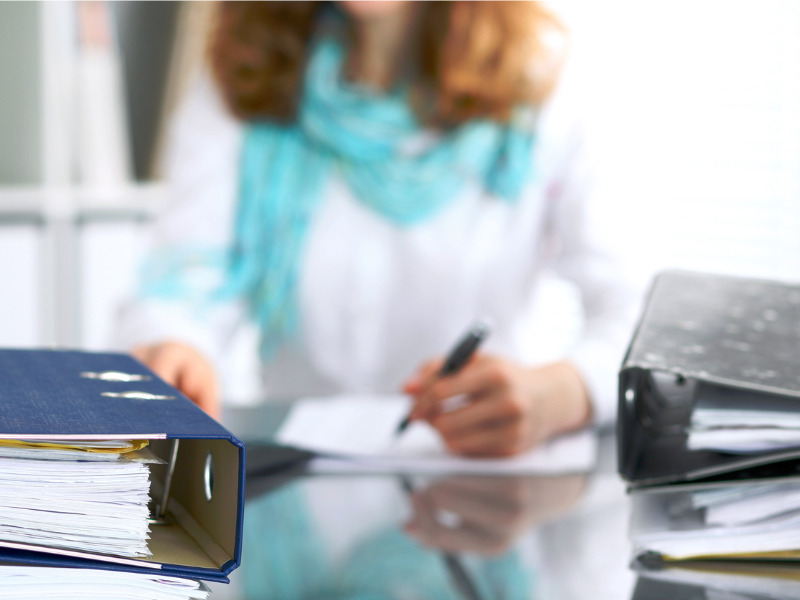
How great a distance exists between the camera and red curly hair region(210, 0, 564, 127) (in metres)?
1.15

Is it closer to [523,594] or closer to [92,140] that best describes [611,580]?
[523,594]

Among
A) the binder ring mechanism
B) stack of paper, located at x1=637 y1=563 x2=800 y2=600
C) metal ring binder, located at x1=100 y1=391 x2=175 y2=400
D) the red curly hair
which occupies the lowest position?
stack of paper, located at x1=637 y1=563 x2=800 y2=600

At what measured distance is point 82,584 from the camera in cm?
31

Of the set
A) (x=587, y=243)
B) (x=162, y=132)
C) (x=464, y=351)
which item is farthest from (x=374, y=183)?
(x=162, y=132)

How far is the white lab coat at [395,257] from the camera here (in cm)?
118

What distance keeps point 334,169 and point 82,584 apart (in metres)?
0.96

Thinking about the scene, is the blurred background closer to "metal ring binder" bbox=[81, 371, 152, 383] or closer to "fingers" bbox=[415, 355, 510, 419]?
"fingers" bbox=[415, 355, 510, 419]

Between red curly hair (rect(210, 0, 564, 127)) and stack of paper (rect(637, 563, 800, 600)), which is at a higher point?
red curly hair (rect(210, 0, 564, 127))

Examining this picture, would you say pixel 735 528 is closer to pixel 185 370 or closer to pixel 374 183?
pixel 185 370

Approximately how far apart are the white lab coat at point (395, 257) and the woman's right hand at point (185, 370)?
0.44 metres

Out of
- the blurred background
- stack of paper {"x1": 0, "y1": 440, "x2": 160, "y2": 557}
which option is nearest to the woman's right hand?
stack of paper {"x1": 0, "y1": 440, "x2": 160, "y2": 557}

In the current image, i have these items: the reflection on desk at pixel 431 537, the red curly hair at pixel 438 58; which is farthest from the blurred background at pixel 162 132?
the reflection on desk at pixel 431 537

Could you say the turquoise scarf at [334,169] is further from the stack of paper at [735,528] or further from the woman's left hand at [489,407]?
the stack of paper at [735,528]

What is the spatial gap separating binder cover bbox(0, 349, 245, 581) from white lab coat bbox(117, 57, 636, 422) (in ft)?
2.57
